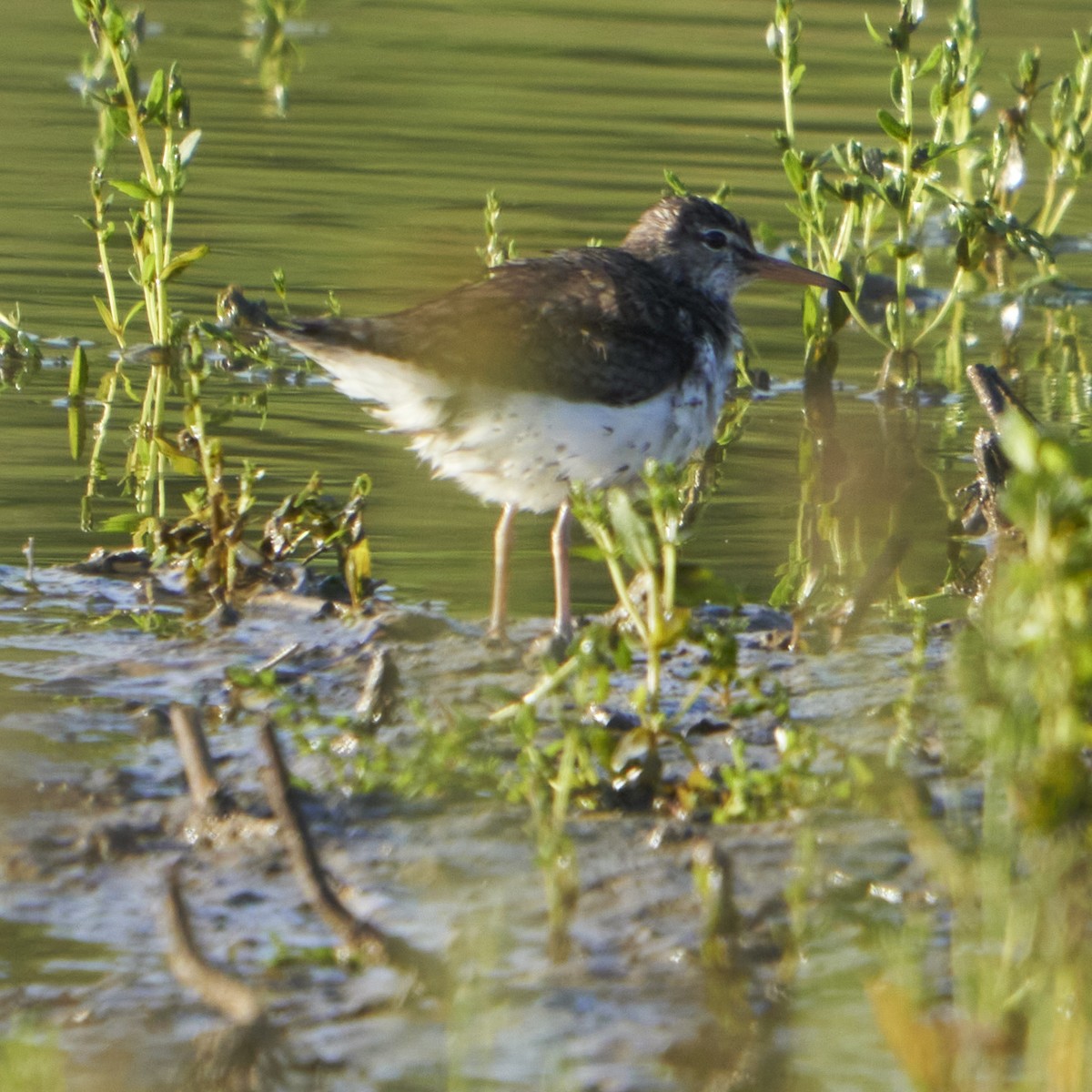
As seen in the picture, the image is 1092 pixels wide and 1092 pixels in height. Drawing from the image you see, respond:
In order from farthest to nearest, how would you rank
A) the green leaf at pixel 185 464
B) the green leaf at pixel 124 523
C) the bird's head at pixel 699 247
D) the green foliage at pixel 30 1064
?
the bird's head at pixel 699 247 → the green leaf at pixel 185 464 → the green leaf at pixel 124 523 → the green foliage at pixel 30 1064

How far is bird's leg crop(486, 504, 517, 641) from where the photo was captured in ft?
19.9

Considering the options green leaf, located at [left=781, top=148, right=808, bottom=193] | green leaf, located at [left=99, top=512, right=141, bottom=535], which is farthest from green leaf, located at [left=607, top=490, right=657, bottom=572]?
green leaf, located at [left=781, top=148, right=808, bottom=193]

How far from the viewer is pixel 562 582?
6.22m

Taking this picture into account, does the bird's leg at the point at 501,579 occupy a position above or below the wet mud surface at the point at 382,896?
above

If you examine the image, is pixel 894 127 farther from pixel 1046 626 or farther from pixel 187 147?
pixel 1046 626

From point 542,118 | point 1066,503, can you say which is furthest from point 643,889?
point 542,118

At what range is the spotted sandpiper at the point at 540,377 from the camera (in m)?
5.82

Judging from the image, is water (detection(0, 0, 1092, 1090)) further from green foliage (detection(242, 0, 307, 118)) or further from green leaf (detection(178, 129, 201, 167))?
green leaf (detection(178, 129, 201, 167))

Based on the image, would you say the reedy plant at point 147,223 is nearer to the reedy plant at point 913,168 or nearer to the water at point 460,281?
the water at point 460,281

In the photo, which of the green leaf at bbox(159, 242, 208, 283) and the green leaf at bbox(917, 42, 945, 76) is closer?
the green leaf at bbox(159, 242, 208, 283)

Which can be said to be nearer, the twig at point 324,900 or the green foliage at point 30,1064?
the green foliage at point 30,1064

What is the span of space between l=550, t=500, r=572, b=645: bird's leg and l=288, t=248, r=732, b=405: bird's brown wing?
0.42 m

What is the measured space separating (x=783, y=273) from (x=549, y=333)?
6.65 ft

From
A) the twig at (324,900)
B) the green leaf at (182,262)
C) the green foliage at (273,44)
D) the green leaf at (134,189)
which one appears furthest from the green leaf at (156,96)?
the green foliage at (273,44)
